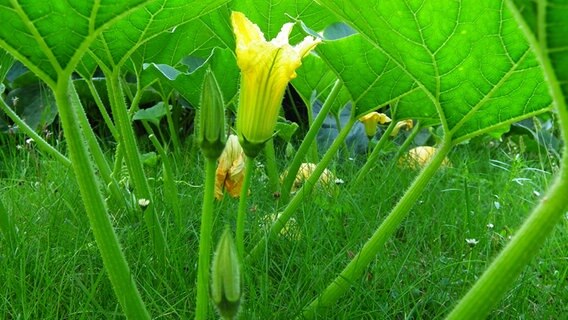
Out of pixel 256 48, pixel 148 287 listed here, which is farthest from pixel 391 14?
pixel 148 287

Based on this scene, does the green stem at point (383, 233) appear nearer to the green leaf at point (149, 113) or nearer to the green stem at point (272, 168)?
the green stem at point (272, 168)

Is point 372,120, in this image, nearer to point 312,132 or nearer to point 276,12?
point 312,132

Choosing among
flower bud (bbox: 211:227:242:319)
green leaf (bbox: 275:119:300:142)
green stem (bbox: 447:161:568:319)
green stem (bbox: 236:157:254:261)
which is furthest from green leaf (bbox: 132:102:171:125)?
green stem (bbox: 447:161:568:319)

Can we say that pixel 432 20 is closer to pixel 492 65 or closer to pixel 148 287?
pixel 492 65

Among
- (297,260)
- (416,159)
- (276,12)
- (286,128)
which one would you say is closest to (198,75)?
(276,12)

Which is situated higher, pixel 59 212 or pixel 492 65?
pixel 492 65

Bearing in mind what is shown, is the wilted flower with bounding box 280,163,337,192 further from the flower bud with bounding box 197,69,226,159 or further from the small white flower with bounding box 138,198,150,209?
the flower bud with bounding box 197,69,226,159
